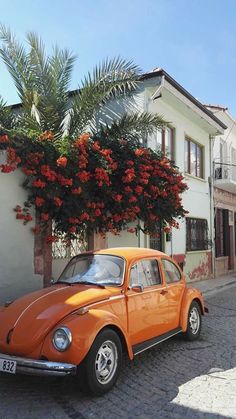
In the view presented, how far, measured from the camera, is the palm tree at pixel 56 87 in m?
9.27

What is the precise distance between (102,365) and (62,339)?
59cm

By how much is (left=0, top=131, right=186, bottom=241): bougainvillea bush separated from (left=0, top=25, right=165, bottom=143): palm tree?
2.10 feet

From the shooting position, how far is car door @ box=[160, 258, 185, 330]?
642 cm

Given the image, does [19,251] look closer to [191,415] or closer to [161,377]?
[161,377]

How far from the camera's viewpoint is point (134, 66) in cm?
988

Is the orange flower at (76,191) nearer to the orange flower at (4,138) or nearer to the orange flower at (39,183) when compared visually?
the orange flower at (39,183)

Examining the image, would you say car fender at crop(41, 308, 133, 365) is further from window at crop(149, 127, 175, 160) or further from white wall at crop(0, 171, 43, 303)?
window at crop(149, 127, 175, 160)

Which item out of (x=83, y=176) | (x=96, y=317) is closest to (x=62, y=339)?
(x=96, y=317)

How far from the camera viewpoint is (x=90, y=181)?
9109 mm

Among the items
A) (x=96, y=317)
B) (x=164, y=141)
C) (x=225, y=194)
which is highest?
(x=164, y=141)

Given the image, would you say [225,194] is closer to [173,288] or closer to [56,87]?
[56,87]

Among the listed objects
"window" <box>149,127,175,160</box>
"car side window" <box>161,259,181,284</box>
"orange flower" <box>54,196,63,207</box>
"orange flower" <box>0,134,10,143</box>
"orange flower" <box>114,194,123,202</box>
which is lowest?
"car side window" <box>161,259,181,284</box>

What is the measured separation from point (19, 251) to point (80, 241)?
200 cm

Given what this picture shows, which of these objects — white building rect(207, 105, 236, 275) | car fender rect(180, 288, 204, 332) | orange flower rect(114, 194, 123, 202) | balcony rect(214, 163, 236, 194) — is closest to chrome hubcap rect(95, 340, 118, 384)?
car fender rect(180, 288, 204, 332)
